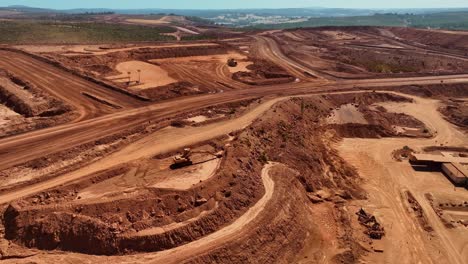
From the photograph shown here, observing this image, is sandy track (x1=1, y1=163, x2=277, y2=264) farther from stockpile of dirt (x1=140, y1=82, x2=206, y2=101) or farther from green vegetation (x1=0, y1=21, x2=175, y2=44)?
green vegetation (x1=0, y1=21, x2=175, y2=44)

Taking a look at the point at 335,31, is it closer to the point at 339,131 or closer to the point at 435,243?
the point at 339,131

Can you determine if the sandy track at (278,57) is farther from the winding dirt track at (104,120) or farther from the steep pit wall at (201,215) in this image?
the steep pit wall at (201,215)

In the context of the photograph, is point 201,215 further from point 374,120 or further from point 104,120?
point 374,120

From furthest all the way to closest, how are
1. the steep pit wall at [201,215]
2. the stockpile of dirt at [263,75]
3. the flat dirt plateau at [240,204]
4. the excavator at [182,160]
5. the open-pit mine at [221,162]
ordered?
the stockpile of dirt at [263,75] < the excavator at [182,160] < the open-pit mine at [221,162] < the flat dirt plateau at [240,204] < the steep pit wall at [201,215]

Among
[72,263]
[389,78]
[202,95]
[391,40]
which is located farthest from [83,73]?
[391,40]

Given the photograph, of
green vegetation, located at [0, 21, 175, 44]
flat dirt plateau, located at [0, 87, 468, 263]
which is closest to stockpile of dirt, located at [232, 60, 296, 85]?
flat dirt plateau, located at [0, 87, 468, 263]

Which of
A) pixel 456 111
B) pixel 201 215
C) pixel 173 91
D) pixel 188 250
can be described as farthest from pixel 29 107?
pixel 456 111

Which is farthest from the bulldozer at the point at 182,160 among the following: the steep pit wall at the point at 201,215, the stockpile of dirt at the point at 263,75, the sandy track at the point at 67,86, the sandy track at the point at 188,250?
the stockpile of dirt at the point at 263,75
